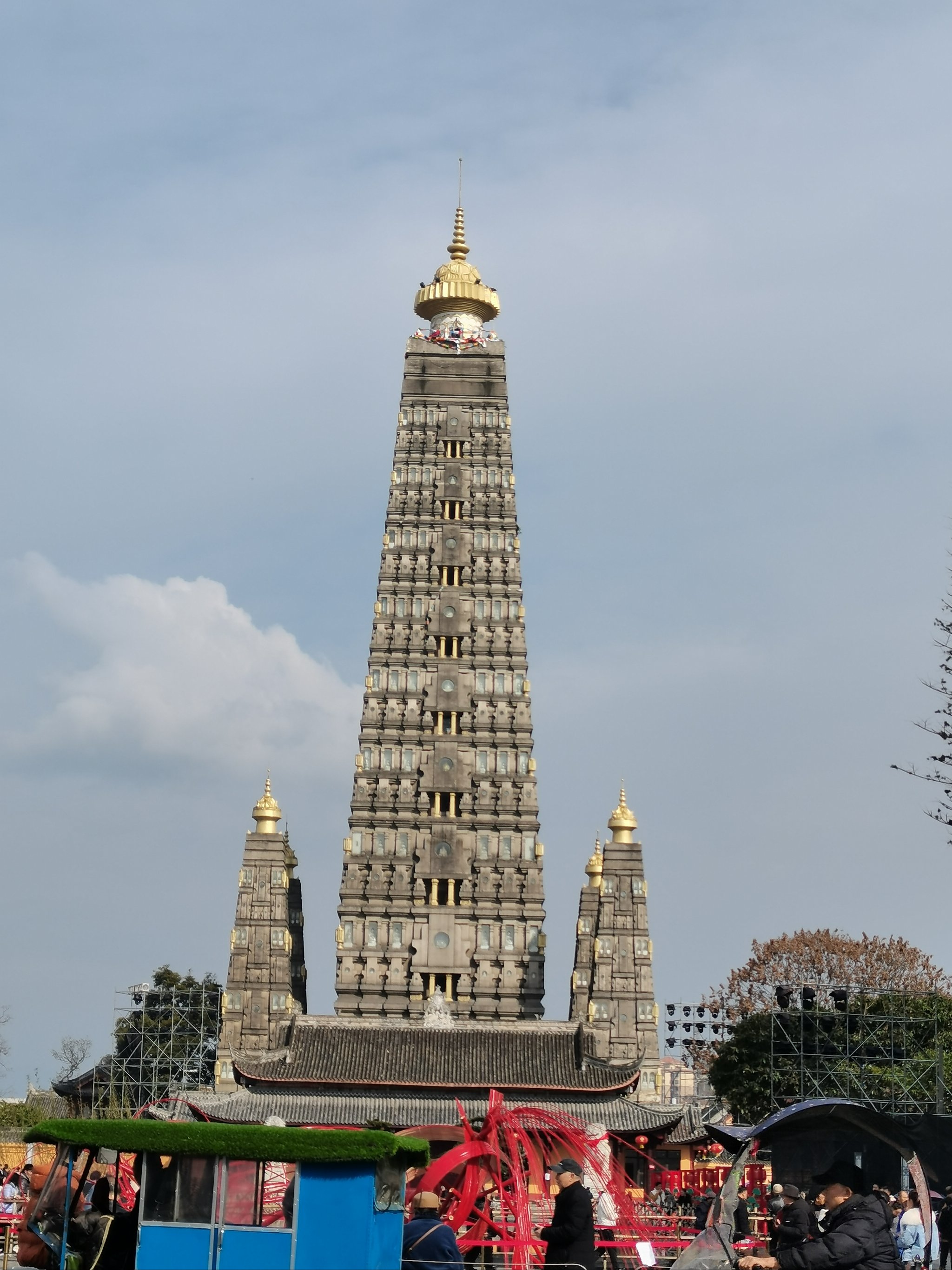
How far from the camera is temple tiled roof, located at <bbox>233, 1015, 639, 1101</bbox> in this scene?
232 ft

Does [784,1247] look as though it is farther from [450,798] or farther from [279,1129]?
[450,798]

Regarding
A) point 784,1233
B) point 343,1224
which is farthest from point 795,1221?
point 343,1224

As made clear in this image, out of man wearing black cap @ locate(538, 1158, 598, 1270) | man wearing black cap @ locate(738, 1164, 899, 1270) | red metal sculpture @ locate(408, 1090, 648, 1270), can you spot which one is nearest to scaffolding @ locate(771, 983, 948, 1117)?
red metal sculpture @ locate(408, 1090, 648, 1270)

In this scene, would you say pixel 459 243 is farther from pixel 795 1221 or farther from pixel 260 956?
pixel 795 1221

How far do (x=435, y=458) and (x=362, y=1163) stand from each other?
70617 millimetres

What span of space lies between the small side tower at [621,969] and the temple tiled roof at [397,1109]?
3378 mm

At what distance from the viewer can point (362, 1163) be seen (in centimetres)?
1920

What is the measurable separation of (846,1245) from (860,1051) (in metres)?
64.4

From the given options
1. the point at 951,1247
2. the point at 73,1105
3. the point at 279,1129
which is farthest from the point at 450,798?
the point at 279,1129

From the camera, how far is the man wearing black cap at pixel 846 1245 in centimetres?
1538

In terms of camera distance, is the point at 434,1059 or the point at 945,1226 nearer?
the point at 945,1226

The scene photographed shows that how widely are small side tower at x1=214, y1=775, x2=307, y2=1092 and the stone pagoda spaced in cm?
283

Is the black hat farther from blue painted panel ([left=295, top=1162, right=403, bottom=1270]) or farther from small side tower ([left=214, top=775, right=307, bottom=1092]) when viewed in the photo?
small side tower ([left=214, top=775, right=307, bottom=1092])

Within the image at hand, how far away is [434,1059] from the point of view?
2844 inches
